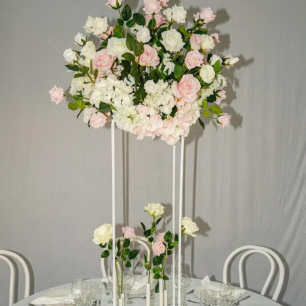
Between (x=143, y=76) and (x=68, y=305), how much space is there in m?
1.18

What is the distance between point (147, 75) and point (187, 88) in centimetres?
16

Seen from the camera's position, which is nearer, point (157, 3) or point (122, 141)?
point (157, 3)

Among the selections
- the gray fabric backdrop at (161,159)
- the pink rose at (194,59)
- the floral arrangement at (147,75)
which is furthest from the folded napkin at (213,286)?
the pink rose at (194,59)

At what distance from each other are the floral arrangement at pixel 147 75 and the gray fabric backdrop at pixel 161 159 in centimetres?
146

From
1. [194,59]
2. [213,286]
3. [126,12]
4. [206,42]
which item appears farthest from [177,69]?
[213,286]

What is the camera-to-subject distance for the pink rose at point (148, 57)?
55.2 inches

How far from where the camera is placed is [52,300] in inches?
83.4

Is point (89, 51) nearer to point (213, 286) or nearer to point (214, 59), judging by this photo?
point (214, 59)

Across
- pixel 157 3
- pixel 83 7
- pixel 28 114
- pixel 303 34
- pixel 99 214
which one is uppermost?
pixel 83 7

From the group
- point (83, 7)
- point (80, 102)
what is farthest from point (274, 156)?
point (80, 102)

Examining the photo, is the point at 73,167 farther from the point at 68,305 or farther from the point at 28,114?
the point at 68,305

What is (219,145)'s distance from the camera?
3021mm

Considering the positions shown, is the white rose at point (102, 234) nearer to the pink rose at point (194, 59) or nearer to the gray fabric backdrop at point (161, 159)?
the pink rose at point (194, 59)

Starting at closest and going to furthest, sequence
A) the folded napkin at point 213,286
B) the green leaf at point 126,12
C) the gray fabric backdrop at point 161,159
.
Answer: the green leaf at point 126,12 < the folded napkin at point 213,286 < the gray fabric backdrop at point 161,159
